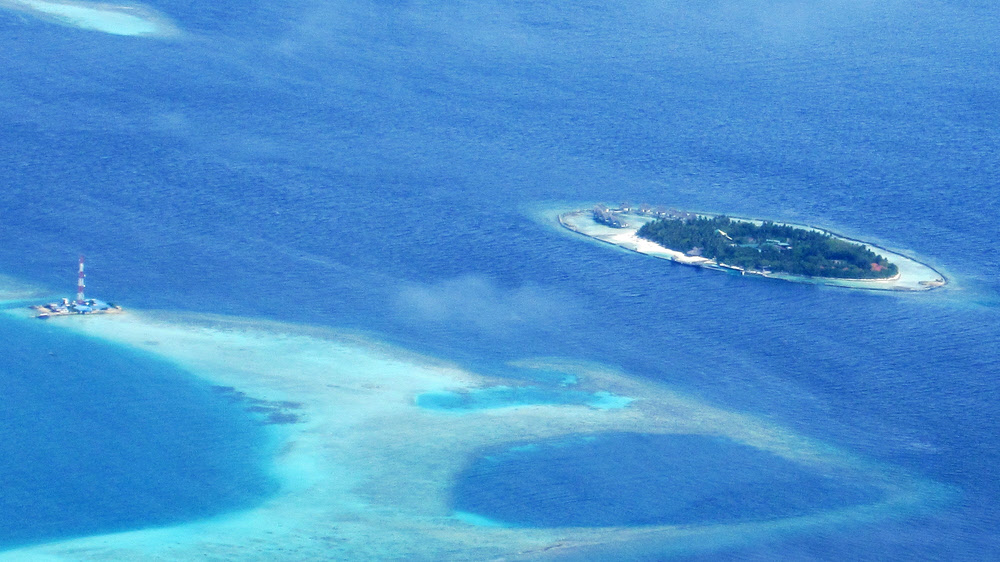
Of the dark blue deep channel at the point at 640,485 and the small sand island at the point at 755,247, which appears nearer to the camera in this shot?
the dark blue deep channel at the point at 640,485

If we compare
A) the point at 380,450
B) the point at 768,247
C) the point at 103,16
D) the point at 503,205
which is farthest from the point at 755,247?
the point at 103,16

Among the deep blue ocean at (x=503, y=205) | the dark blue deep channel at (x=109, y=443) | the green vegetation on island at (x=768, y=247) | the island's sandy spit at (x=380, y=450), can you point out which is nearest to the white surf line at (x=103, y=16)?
the deep blue ocean at (x=503, y=205)

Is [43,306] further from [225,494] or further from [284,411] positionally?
[225,494]

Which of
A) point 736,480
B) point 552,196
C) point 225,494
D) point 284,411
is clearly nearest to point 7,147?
point 552,196

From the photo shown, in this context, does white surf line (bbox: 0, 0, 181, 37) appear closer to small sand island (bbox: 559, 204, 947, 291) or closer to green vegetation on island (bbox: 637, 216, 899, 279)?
small sand island (bbox: 559, 204, 947, 291)

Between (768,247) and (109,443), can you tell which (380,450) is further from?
(768,247)

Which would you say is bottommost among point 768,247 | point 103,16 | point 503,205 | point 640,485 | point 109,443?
point 640,485

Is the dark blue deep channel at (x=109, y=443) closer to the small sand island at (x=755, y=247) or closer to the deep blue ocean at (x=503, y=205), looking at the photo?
the deep blue ocean at (x=503, y=205)
